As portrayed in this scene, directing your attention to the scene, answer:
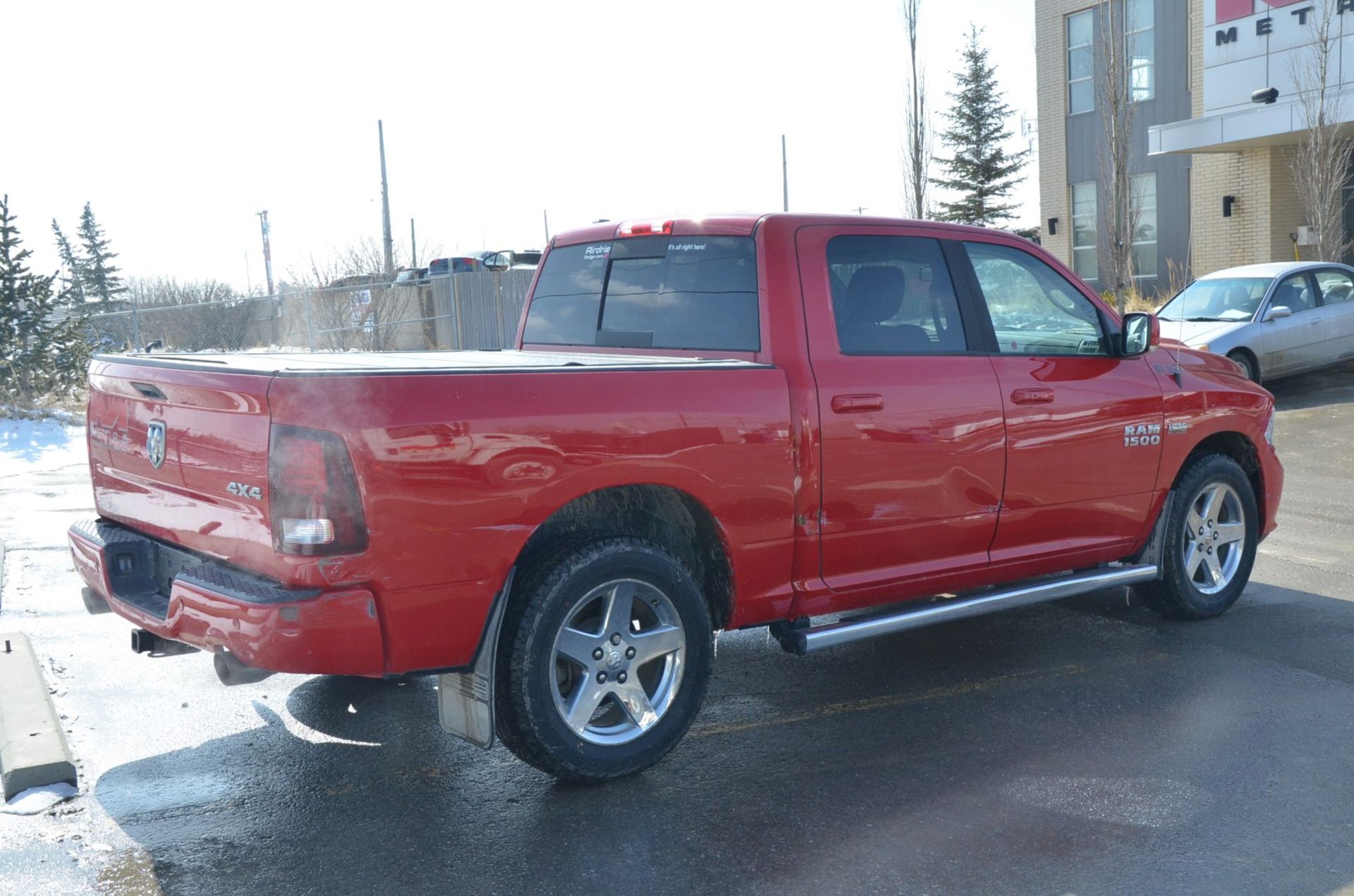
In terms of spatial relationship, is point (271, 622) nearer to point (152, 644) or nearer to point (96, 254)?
point (152, 644)

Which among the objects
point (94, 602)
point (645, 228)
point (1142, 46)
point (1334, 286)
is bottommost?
point (94, 602)

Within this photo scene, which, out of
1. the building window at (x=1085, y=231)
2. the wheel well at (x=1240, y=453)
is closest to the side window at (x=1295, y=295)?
the wheel well at (x=1240, y=453)

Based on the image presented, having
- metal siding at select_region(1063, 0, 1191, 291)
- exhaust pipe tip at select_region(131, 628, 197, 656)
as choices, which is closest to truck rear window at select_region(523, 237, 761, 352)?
exhaust pipe tip at select_region(131, 628, 197, 656)

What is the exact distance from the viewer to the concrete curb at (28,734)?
4293 millimetres

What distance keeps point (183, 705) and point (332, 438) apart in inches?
91.1

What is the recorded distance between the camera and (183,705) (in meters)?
5.29

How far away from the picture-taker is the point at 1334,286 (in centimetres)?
1550

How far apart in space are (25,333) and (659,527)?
15734 mm

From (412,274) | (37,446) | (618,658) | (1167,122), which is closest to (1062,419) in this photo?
(618,658)

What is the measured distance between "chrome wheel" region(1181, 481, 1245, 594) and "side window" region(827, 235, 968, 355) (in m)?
1.96

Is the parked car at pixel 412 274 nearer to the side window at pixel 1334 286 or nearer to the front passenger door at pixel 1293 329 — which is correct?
the front passenger door at pixel 1293 329

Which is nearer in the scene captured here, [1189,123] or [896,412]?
[896,412]

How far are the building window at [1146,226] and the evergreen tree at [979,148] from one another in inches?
654

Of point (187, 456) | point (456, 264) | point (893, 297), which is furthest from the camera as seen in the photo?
point (456, 264)
